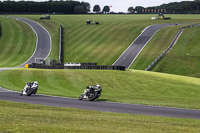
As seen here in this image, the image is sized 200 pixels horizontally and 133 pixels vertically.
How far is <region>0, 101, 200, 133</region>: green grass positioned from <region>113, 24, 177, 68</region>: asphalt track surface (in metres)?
64.6

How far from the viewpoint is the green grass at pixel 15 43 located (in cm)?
10019

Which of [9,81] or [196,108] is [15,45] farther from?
[196,108]

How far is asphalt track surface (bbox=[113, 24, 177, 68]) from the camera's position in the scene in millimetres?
92213

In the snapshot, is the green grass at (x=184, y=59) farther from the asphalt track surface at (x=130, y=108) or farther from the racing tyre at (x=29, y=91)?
the asphalt track surface at (x=130, y=108)

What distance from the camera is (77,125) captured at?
64.1 ft

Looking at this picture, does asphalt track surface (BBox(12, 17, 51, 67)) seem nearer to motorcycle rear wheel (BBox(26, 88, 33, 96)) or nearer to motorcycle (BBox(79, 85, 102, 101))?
motorcycle rear wheel (BBox(26, 88, 33, 96))

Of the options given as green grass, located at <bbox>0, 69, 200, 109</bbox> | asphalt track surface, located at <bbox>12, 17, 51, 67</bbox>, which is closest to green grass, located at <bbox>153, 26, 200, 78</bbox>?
green grass, located at <bbox>0, 69, 200, 109</bbox>

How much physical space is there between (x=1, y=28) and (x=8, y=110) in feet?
358

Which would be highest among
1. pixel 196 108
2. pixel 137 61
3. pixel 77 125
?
pixel 77 125

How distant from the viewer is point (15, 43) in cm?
11425

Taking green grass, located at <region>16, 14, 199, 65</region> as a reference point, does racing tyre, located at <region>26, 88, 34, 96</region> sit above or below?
above

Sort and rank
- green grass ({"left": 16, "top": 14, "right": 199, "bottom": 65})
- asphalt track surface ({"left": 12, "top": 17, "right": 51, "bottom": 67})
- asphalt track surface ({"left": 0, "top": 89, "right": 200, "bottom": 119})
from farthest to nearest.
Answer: asphalt track surface ({"left": 12, "top": 17, "right": 51, "bottom": 67}) < green grass ({"left": 16, "top": 14, "right": 199, "bottom": 65}) < asphalt track surface ({"left": 0, "top": 89, "right": 200, "bottom": 119})

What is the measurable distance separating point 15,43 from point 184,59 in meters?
46.9

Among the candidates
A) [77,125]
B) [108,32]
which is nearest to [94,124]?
[77,125]
